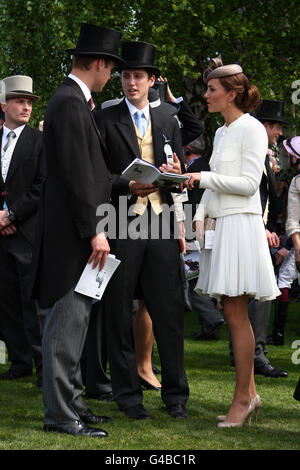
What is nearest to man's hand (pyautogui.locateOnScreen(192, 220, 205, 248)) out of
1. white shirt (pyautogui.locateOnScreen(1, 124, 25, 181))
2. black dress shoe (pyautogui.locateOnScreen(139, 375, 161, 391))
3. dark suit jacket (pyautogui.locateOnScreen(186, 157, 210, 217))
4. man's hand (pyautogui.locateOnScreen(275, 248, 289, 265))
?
black dress shoe (pyautogui.locateOnScreen(139, 375, 161, 391))

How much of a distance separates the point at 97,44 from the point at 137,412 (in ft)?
7.60

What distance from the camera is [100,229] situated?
4.94 meters

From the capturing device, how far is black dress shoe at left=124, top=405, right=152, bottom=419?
5.49m

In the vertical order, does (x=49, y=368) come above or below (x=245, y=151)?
below

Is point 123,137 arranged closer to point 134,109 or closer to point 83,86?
point 134,109

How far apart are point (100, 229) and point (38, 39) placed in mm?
15180

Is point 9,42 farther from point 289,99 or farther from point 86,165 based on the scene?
point 86,165

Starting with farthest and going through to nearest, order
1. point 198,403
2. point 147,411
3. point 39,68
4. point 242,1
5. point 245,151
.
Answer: point 39,68, point 242,1, point 198,403, point 147,411, point 245,151

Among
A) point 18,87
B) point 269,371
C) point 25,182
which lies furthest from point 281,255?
point 18,87

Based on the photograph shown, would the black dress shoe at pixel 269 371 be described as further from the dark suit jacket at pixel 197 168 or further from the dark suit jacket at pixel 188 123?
the dark suit jacket at pixel 188 123

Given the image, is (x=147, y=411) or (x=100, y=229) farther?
(x=147, y=411)

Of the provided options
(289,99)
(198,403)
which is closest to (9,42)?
(289,99)

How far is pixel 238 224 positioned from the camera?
5316 millimetres

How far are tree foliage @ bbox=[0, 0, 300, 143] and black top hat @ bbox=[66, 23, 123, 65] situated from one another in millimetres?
12252
